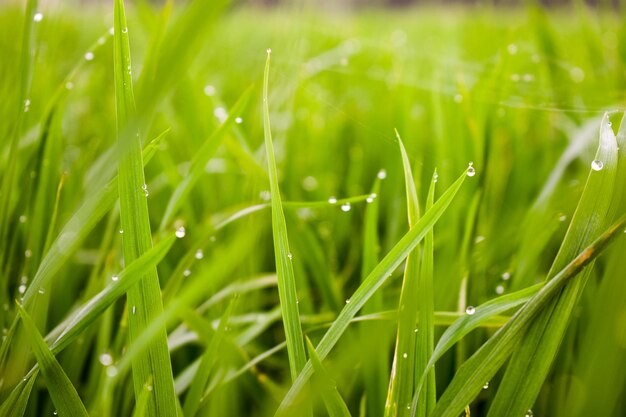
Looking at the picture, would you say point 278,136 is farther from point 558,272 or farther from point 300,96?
point 558,272

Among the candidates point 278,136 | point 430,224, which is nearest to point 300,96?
point 278,136

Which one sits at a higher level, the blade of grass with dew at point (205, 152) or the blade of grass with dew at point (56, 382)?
the blade of grass with dew at point (205, 152)

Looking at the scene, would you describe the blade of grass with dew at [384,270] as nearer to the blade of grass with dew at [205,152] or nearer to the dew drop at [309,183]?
the blade of grass with dew at [205,152]

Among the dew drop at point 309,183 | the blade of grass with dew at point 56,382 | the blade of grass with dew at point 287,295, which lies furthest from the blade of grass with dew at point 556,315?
the dew drop at point 309,183

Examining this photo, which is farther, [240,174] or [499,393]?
[240,174]

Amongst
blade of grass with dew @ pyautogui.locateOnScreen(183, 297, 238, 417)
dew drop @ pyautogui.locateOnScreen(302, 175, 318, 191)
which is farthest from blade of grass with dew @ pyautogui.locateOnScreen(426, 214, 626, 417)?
dew drop @ pyautogui.locateOnScreen(302, 175, 318, 191)

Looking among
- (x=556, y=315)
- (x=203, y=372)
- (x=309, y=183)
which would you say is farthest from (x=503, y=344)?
(x=309, y=183)

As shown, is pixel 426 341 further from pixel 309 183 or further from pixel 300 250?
pixel 309 183
